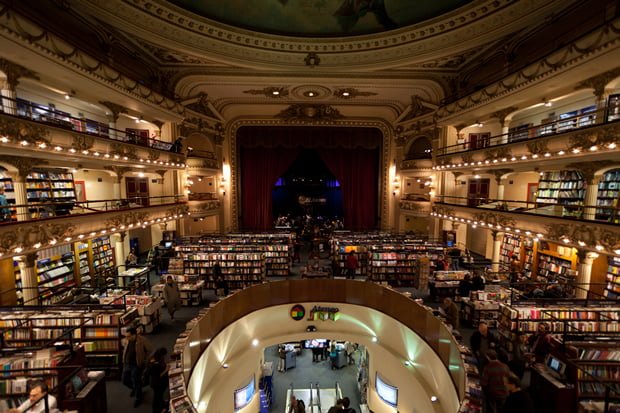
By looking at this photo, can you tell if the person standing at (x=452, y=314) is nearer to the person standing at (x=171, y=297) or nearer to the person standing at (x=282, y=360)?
the person standing at (x=171, y=297)

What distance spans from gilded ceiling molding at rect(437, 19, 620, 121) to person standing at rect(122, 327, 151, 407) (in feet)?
34.6

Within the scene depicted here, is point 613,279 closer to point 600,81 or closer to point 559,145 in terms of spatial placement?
point 559,145

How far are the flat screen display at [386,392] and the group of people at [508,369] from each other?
3.16m

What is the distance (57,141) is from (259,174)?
1030 centimetres

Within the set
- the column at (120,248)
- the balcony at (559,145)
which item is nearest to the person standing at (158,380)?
the column at (120,248)

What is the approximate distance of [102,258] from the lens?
10227 mm

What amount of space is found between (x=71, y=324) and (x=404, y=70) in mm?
12817

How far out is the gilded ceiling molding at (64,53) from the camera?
578cm

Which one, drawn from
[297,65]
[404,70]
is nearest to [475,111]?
[404,70]

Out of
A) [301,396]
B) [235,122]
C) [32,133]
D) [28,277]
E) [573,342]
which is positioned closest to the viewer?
[573,342]

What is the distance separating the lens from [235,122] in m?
15.8

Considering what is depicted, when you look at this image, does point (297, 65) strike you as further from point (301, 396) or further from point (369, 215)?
point (301, 396)

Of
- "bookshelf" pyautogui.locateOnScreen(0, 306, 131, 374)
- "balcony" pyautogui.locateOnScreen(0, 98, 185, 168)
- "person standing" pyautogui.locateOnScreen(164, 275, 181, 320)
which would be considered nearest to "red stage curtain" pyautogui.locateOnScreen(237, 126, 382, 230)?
"balcony" pyautogui.locateOnScreen(0, 98, 185, 168)

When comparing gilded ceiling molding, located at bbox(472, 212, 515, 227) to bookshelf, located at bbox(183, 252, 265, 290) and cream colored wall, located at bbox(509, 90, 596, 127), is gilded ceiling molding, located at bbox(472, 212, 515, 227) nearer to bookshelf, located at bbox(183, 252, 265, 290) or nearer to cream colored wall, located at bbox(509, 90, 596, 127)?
cream colored wall, located at bbox(509, 90, 596, 127)
